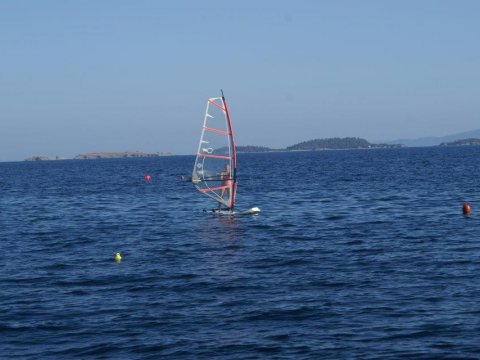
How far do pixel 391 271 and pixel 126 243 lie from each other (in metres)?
16.4

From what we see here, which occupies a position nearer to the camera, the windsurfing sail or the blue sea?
the blue sea

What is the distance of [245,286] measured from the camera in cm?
2833

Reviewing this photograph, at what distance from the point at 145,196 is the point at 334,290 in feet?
177

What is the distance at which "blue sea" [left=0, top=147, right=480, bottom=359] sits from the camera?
69.7 ft

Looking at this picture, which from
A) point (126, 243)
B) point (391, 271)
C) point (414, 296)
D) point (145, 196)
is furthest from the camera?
point (145, 196)

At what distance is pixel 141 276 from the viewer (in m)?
30.7

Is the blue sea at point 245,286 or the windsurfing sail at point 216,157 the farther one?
the windsurfing sail at point 216,157

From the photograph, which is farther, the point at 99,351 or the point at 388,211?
the point at 388,211

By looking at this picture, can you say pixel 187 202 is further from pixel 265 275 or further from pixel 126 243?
pixel 265 275

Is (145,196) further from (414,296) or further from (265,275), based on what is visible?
(414,296)

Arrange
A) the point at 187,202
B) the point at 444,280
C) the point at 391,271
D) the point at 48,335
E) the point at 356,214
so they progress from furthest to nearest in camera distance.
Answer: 1. the point at 187,202
2. the point at 356,214
3. the point at 391,271
4. the point at 444,280
5. the point at 48,335

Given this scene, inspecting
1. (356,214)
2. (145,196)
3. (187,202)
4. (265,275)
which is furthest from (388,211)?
(145,196)

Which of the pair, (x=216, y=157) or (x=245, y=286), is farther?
(x=216, y=157)

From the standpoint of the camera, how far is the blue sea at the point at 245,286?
69.7 ft
